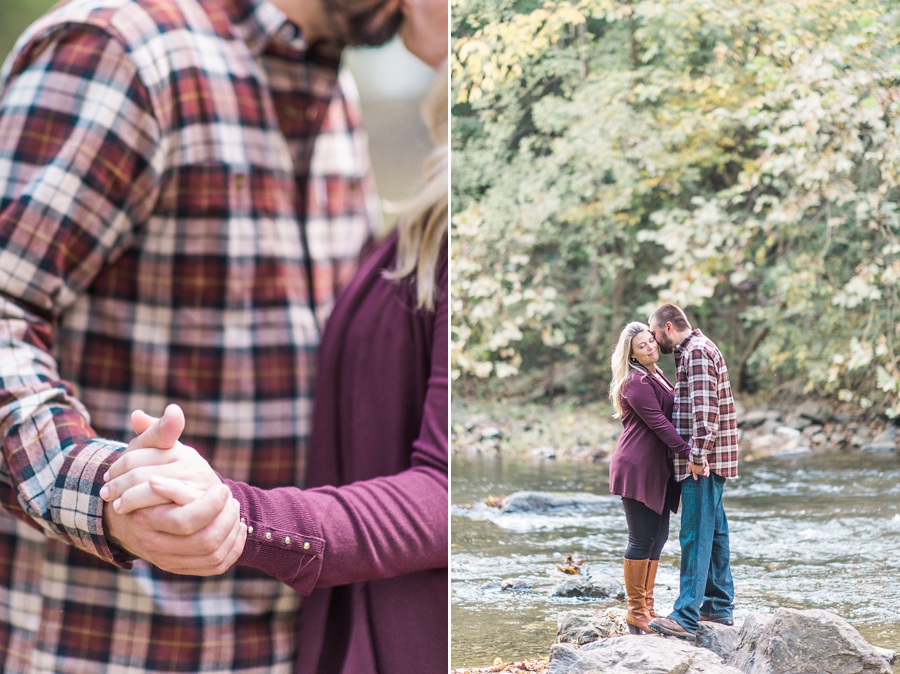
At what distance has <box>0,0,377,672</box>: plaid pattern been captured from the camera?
1.15 m

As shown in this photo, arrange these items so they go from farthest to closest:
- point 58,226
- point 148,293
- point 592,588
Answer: point 592,588, point 148,293, point 58,226

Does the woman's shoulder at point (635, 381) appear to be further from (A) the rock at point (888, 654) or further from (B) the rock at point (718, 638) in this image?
(A) the rock at point (888, 654)

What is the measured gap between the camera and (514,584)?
1426 millimetres

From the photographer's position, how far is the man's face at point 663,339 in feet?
Answer: 4.54

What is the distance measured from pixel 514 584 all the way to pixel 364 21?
1.07 meters

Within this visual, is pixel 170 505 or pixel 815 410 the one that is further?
pixel 815 410

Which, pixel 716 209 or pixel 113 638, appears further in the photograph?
pixel 716 209

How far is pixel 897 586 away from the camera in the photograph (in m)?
1.37

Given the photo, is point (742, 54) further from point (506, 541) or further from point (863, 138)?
point (506, 541)

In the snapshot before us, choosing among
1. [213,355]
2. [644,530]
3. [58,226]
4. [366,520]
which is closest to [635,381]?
[644,530]

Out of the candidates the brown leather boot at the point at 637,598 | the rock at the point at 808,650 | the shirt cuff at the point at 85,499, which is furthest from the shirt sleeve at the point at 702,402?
the shirt cuff at the point at 85,499

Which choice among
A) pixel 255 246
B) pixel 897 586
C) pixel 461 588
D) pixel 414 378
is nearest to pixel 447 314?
pixel 414 378

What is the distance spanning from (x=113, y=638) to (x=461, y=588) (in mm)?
591

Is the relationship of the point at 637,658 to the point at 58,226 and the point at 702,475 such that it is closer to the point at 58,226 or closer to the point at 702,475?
the point at 702,475
